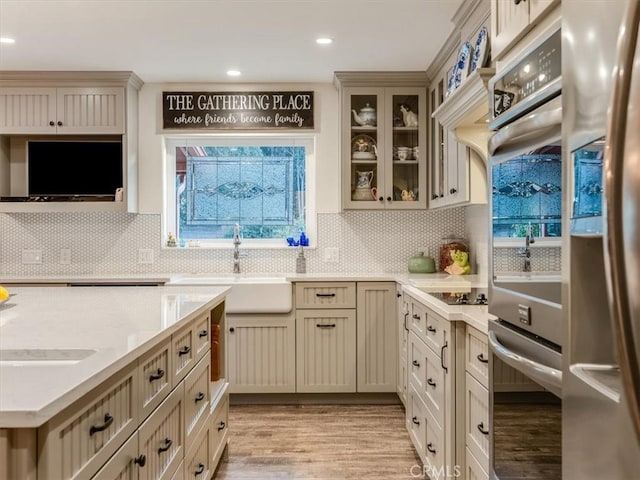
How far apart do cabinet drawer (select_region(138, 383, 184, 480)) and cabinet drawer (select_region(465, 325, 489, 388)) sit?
3.51ft

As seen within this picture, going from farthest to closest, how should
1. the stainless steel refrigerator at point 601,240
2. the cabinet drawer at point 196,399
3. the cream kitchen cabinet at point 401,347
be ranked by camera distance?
1. the cream kitchen cabinet at point 401,347
2. the cabinet drawer at point 196,399
3. the stainless steel refrigerator at point 601,240

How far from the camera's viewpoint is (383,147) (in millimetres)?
3889

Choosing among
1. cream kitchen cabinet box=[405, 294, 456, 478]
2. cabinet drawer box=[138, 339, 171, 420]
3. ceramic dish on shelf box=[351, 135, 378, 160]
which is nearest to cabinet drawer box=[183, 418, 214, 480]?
cabinet drawer box=[138, 339, 171, 420]

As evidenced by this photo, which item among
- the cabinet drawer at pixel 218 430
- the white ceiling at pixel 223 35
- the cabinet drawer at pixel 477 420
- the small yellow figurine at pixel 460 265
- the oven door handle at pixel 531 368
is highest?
the white ceiling at pixel 223 35

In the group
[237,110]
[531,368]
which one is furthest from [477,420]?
[237,110]

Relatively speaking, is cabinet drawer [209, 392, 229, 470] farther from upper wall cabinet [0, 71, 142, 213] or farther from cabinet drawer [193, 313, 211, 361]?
upper wall cabinet [0, 71, 142, 213]

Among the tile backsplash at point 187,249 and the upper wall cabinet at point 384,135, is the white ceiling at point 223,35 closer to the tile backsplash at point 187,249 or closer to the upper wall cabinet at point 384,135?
the upper wall cabinet at point 384,135

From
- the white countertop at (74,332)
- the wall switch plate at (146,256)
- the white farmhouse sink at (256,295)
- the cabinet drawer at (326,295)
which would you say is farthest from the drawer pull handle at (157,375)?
the wall switch plate at (146,256)

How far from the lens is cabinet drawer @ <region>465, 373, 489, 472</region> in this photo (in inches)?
67.7

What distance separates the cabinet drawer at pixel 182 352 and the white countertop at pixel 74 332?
9 centimetres

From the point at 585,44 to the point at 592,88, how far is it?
0.26 feet

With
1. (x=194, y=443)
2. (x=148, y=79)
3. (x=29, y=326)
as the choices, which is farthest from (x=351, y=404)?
(x=148, y=79)

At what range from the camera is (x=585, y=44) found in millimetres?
803

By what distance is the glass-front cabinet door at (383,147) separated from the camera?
153 inches
